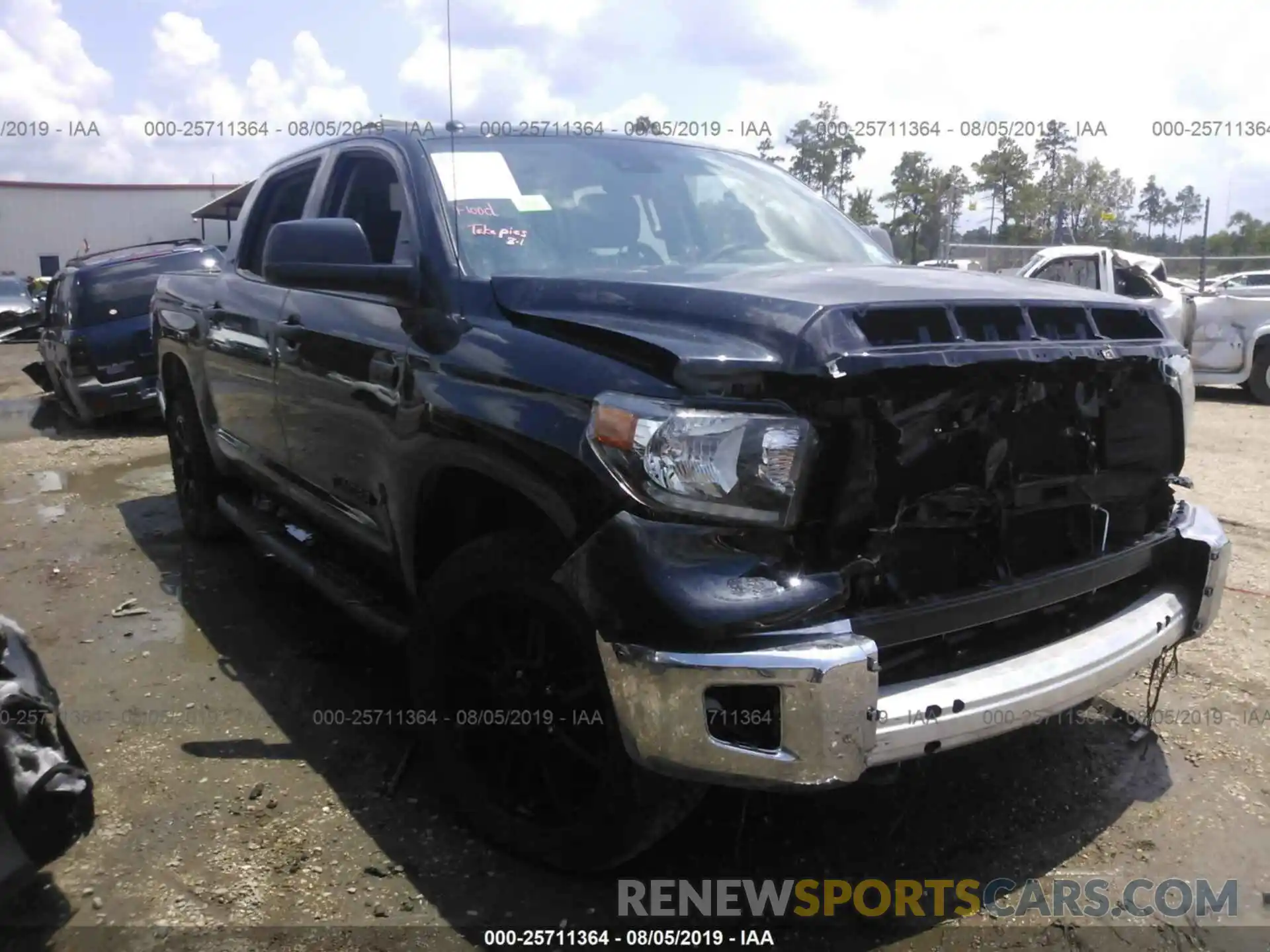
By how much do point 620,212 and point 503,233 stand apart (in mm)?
451

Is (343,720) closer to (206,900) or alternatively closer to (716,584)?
(206,900)

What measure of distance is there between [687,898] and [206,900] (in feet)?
3.99

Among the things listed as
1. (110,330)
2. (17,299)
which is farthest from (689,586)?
(17,299)

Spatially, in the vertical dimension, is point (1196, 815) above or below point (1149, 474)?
below

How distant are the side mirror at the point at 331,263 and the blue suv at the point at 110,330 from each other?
706 cm

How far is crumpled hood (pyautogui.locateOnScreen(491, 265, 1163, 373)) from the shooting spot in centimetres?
218

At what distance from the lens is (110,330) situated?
9.73m

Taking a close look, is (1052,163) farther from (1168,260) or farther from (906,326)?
(906,326)

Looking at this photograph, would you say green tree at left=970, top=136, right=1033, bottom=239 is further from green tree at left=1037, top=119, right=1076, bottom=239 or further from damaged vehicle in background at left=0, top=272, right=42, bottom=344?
damaged vehicle in background at left=0, top=272, right=42, bottom=344

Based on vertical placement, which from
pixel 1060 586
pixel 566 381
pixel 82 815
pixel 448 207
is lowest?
pixel 82 815

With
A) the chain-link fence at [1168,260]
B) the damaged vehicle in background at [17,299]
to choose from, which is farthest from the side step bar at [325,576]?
the chain-link fence at [1168,260]

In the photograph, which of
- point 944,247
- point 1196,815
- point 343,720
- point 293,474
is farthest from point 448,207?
point 944,247

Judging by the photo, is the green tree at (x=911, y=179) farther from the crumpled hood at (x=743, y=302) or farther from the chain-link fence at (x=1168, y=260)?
the crumpled hood at (x=743, y=302)

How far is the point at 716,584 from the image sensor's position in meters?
2.09
